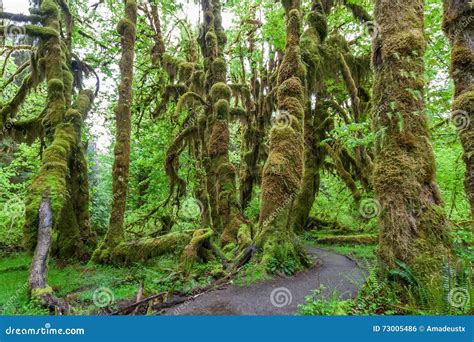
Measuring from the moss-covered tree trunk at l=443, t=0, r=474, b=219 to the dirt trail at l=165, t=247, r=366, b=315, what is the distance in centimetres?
260

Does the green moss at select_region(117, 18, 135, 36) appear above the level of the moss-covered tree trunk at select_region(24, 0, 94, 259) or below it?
above

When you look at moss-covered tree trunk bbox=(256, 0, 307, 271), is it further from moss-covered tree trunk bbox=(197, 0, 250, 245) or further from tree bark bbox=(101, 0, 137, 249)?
tree bark bbox=(101, 0, 137, 249)

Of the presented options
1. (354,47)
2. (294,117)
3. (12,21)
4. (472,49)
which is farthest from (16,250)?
(354,47)

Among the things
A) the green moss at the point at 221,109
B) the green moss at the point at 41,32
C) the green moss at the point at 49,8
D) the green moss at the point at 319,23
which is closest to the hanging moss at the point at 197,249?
the green moss at the point at 221,109

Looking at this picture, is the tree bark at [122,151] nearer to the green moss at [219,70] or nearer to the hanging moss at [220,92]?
the hanging moss at [220,92]

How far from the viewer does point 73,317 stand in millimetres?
4199

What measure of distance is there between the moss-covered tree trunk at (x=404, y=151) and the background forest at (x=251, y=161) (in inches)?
0.9

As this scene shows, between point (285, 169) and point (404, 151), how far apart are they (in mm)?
3204

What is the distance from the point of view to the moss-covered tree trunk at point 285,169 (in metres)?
7.18

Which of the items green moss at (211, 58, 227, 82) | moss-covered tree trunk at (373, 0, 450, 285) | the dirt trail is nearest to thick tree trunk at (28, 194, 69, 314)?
the dirt trail

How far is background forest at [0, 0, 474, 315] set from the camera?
15.7ft

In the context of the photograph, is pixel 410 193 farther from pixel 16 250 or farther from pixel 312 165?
pixel 16 250

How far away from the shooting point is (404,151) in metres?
5.03

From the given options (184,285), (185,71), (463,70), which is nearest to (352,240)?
(184,285)
